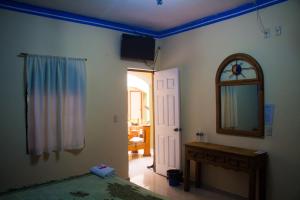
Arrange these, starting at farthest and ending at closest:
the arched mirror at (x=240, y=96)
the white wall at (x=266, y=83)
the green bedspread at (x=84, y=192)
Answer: the arched mirror at (x=240, y=96) < the white wall at (x=266, y=83) < the green bedspread at (x=84, y=192)

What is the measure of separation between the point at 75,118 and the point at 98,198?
185cm

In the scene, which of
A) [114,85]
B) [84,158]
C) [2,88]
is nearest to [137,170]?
[84,158]

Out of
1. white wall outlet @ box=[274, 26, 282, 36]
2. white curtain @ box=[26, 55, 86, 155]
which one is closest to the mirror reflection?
white wall outlet @ box=[274, 26, 282, 36]

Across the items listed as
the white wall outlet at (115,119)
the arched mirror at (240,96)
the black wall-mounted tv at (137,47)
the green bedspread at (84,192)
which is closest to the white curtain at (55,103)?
the white wall outlet at (115,119)

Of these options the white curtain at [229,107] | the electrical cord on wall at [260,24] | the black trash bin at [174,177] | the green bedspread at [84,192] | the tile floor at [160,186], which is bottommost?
the tile floor at [160,186]

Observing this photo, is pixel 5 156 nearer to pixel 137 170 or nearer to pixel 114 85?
pixel 114 85

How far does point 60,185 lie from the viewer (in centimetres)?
246

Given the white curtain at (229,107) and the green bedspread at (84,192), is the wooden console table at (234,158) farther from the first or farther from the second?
the green bedspread at (84,192)

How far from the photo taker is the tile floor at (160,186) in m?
3.69

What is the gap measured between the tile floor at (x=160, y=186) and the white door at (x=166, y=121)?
0.27 meters

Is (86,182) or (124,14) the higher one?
(124,14)

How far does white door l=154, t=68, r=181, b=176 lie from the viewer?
14.6 ft

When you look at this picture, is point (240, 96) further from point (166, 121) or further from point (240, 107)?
point (166, 121)

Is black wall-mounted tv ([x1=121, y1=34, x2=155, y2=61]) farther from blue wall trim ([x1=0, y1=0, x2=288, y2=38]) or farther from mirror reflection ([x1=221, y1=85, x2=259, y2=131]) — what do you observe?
mirror reflection ([x1=221, y1=85, x2=259, y2=131])
